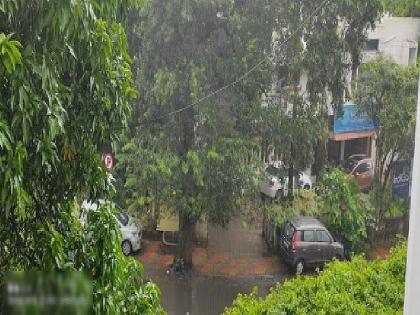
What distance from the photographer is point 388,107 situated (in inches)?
101

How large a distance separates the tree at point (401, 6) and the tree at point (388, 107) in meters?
0.21

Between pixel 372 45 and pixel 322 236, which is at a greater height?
pixel 372 45

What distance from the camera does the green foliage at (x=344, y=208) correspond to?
8.48 feet

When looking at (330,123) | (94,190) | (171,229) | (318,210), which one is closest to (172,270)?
(171,229)

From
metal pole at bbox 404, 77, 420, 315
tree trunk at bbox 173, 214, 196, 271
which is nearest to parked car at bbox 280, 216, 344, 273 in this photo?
tree trunk at bbox 173, 214, 196, 271

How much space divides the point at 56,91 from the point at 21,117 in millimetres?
138

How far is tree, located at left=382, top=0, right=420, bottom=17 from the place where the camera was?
243 cm

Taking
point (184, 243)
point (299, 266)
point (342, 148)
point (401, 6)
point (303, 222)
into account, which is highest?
point (401, 6)

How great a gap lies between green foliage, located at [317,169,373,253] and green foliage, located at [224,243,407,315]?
129mm

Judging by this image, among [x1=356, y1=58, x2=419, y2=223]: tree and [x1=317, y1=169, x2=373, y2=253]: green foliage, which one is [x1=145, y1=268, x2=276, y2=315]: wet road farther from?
[x1=356, y1=58, x2=419, y2=223]: tree

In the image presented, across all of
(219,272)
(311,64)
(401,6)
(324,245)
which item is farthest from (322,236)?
(401,6)

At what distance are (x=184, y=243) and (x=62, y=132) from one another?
1435 millimetres

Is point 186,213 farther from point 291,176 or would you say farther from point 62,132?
point 62,132

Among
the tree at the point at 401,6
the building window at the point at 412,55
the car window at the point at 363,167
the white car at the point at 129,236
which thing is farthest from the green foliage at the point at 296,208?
the tree at the point at 401,6
